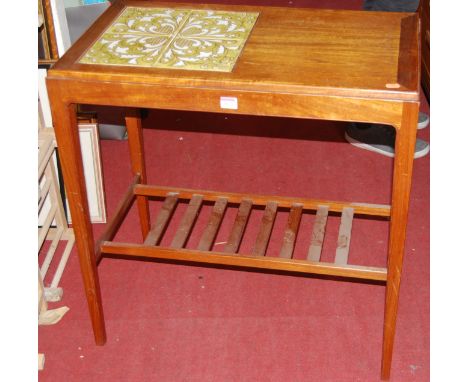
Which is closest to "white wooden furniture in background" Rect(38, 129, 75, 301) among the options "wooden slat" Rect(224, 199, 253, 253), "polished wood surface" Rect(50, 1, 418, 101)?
"polished wood surface" Rect(50, 1, 418, 101)

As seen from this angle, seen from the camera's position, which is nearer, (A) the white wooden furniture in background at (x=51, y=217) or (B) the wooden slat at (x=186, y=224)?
(B) the wooden slat at (x=186, y=224)

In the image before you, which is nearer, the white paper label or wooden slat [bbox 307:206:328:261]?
the white paper label

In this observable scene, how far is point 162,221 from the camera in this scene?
80.0 inches

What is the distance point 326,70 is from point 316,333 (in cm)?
84

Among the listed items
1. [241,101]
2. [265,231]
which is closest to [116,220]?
[265,231]

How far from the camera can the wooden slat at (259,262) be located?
1762mm

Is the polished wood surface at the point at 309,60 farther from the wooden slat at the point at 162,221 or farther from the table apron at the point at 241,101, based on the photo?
the wooden slat at the point at 162,221

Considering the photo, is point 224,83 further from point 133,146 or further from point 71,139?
point 133,146

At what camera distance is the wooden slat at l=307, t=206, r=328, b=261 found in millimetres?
1858

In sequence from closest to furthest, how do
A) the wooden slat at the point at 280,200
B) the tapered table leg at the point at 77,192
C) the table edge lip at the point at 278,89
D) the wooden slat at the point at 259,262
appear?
the table edge lip at the point at 278,89
the tapered table leg at the point at 77,192
the wooden slat at the point at 259,262
the wooden slat at the point at 280,200

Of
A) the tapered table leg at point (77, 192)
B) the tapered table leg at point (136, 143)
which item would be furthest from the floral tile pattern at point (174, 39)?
the tapered table leg at point (136, 143)

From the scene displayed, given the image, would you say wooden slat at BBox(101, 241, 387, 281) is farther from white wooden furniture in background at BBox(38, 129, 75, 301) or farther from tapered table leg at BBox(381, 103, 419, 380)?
white wooden furniture in background at BBox(38, 129, 75, 301)

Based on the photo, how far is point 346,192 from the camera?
264cm

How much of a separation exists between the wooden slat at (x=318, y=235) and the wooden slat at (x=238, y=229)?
0.20m
